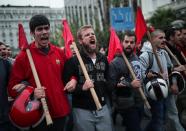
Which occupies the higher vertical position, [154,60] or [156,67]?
[154,60]

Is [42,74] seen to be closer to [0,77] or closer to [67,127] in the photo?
[0,77]

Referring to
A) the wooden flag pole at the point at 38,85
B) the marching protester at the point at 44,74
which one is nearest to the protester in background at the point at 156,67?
the marching protester at the point at 44,74

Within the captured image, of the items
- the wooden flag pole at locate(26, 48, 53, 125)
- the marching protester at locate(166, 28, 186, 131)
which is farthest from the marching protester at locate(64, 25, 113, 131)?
the marching protester at locate(166, 28, 186, 131)

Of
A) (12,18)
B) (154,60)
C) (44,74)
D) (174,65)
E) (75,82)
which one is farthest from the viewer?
(12,18)

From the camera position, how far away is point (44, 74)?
4242mm

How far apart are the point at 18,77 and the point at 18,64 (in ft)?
0.49

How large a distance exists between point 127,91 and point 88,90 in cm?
108

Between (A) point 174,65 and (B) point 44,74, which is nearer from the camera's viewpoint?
(B) point 44,74

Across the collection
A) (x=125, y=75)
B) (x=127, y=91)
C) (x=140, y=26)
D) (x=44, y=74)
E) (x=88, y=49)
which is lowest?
(x=127, y=91)

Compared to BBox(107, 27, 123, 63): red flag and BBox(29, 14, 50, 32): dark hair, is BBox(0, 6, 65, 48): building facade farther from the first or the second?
BBox(29, 14, 50, 32): dark hair

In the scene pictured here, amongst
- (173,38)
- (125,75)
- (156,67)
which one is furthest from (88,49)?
(173,38)

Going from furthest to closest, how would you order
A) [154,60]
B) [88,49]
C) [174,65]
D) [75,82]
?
[174,65] → [154,60] → [88,49] → [75,82]

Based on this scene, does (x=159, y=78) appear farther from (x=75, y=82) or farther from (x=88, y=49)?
(x=75, y=82)

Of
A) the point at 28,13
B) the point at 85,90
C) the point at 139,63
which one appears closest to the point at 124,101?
the point at 139,63
